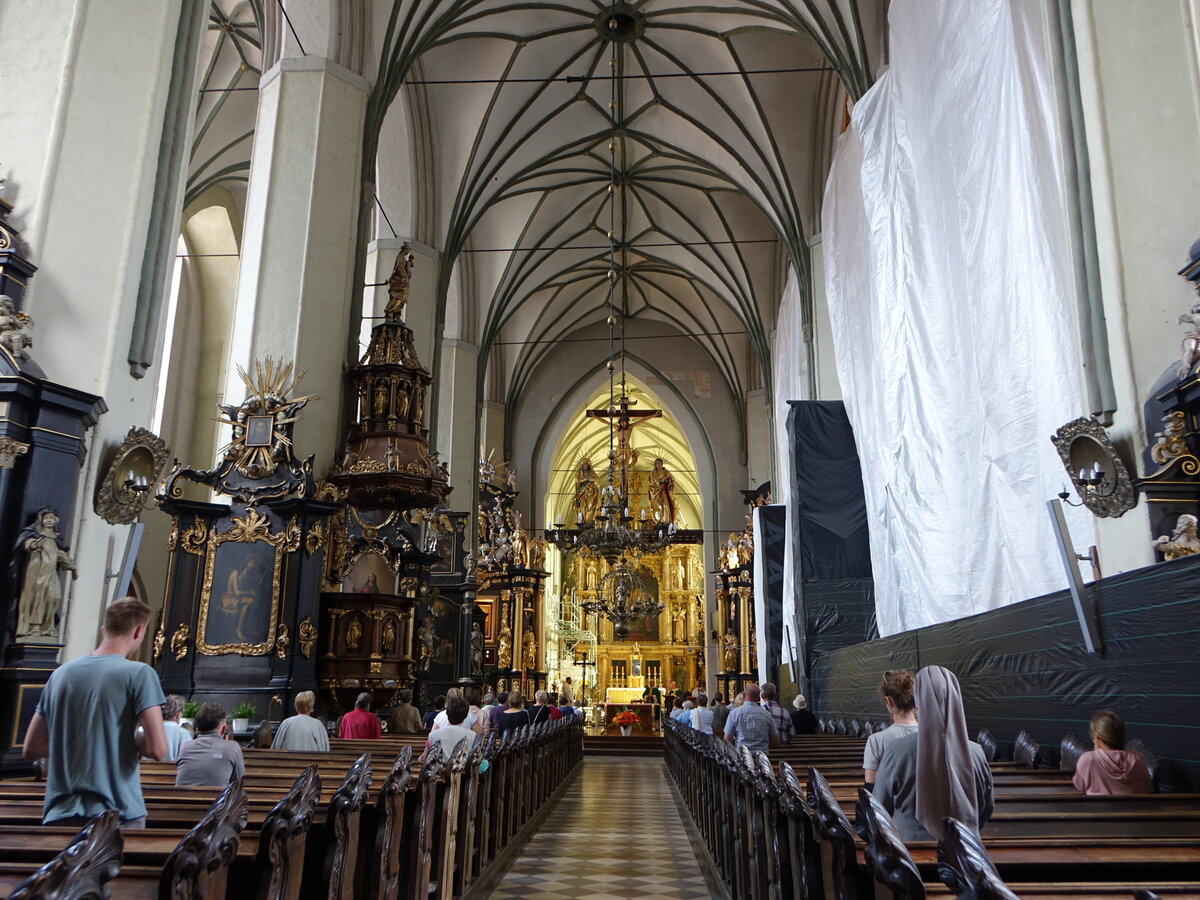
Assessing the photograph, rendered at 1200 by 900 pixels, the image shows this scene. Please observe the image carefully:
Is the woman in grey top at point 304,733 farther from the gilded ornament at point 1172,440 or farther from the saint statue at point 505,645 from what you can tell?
the saint statue at point 505,645

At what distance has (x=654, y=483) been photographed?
3039 centimetres

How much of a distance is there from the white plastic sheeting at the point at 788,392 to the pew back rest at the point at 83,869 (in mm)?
11409

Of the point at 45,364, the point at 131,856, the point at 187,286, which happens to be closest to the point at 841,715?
the point at 45,364

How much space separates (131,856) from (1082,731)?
4416 millimetres

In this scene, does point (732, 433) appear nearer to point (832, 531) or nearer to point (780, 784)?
point (832, 531)

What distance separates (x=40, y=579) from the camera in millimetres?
5508

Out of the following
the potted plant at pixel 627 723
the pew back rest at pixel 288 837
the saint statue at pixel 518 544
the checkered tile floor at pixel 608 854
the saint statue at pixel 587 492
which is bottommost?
the checkered tile floor at pixel 608 854

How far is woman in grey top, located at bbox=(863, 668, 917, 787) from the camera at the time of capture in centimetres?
323

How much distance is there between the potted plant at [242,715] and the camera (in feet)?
27.6

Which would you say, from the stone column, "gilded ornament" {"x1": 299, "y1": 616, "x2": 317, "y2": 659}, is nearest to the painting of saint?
"gilded ornament" {"x1": 299, "y1": 616, "x2": 317, "y2": 659}

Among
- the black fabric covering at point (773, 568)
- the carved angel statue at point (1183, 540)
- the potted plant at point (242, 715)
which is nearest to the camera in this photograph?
the carved angel statue at point (1183, 540)

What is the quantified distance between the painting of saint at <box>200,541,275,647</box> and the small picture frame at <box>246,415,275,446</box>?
1.07 meters

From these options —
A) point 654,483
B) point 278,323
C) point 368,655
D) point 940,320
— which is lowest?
point 368,655

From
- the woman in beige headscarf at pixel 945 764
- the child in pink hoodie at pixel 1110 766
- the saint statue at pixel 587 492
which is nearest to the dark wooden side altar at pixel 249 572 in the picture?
the child in pink hoodie at pixel 1110 766
